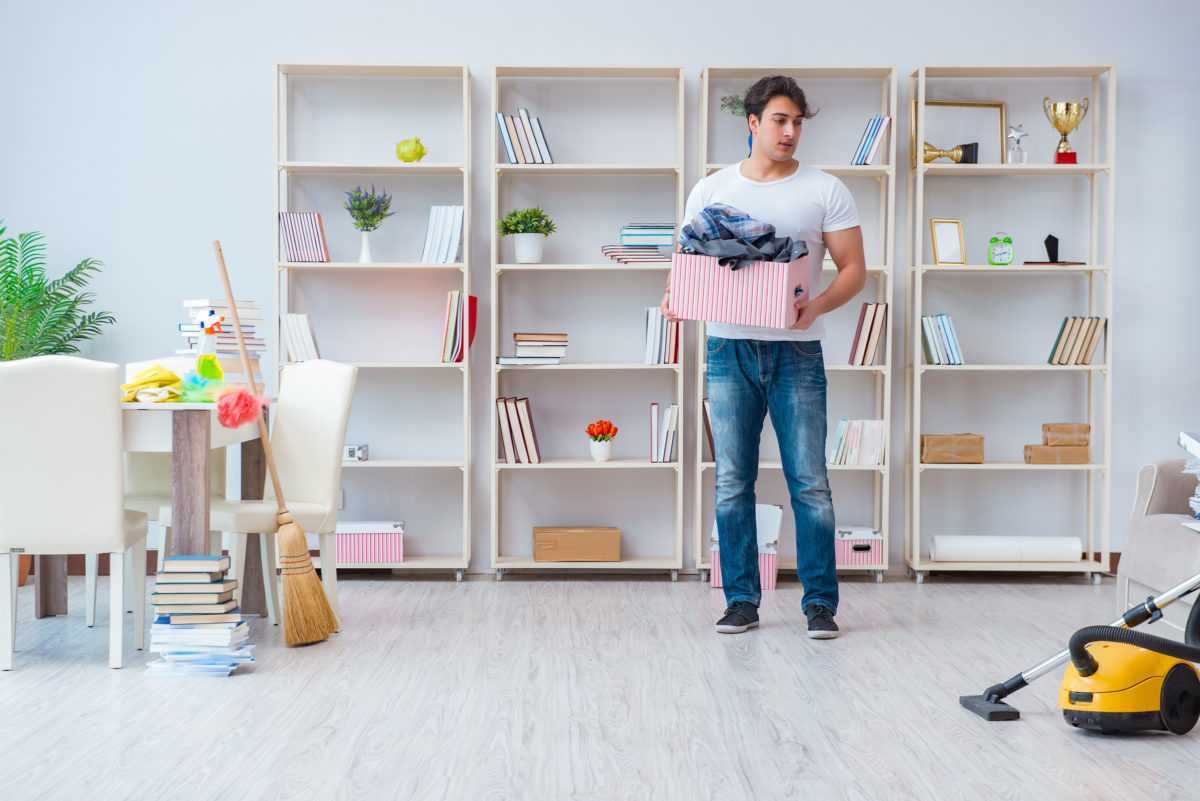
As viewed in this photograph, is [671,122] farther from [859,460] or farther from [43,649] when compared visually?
[43,649]

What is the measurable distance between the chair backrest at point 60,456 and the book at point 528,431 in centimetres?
160

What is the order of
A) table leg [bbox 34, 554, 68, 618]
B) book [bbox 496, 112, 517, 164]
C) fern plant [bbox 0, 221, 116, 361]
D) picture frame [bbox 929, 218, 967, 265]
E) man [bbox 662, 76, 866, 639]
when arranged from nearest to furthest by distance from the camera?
man [bbox 662, 76, 866, 639] → table leg [bbox 34, 554, 68, 618] → fern plant [bbox 0, 221, 116, 361] → book [bbox 496, 112, 517, 164] → picture frame [bbox 929, 218, 967, 265]

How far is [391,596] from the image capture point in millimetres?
3566

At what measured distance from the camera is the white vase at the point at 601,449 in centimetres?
389

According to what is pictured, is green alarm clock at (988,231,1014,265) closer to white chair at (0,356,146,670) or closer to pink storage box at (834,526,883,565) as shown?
pink storage box at (834,526,883,565)

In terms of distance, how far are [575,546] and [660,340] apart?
852 millimetres

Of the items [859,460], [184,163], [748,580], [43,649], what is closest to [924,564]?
[859,460]

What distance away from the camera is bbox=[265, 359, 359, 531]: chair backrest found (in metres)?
3.02

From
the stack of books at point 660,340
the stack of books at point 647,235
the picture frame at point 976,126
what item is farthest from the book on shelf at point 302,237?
the picture frame at point 976,126

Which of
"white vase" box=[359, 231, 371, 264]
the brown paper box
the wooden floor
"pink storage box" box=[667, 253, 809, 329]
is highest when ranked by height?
"white vase" box=[359, 231, 371, 264]

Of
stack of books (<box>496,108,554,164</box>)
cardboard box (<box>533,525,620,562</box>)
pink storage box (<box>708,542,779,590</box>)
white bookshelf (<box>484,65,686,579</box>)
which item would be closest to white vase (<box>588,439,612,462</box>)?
white bookshelf (<box>484,65,686,579</box>)

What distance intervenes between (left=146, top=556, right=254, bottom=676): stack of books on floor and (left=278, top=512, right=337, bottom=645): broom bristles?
0.65 ft

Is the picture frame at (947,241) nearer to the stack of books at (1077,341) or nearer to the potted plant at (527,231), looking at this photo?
the stack of books at (1077,341)

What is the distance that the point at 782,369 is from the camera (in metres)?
2.98
